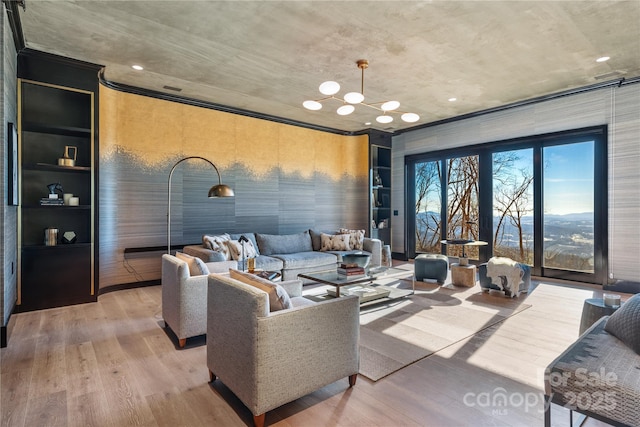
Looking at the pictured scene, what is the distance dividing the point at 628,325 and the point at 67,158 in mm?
5586

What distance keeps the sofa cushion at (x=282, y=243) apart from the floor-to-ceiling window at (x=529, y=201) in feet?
9.86

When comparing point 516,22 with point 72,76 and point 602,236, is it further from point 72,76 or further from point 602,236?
point 72,76

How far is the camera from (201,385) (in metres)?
2.33

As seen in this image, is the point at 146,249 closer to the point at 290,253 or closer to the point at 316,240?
the point at 290,253

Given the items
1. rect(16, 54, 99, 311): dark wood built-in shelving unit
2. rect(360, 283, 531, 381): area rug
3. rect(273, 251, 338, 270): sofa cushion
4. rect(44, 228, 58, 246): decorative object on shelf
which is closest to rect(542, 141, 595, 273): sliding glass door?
rect(360, 283, 531, 381): area rug

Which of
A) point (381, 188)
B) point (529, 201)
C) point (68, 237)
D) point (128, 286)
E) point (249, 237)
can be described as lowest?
point (128, 286)

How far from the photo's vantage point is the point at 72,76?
13.9 ft

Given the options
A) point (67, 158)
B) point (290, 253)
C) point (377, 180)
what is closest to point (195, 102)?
point (67, 158)

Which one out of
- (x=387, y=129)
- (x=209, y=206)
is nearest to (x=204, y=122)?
(x=209, y=206)

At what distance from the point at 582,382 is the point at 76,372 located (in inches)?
125

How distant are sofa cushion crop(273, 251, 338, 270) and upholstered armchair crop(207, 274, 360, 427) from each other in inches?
115

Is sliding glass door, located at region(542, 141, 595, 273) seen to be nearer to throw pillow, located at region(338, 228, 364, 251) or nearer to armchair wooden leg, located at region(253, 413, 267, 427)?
throw pillow, located at region(338, 228, 364, 251)

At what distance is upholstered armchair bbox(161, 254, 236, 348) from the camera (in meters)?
2.94

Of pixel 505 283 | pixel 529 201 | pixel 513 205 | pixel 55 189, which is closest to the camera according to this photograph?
pixel 55 189
